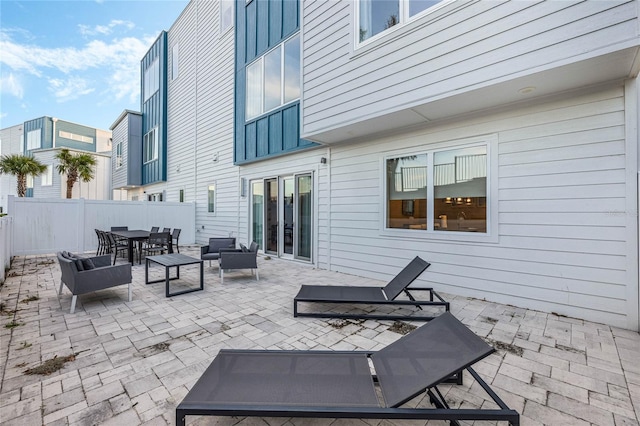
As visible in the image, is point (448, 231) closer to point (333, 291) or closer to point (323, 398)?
point (333, 291)

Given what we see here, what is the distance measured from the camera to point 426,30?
4.29 meters

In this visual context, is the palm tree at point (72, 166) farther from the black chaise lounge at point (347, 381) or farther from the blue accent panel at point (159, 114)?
the black chaise lounge at point (347, 381)

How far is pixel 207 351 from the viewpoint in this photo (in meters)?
2.86

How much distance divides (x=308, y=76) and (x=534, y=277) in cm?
571

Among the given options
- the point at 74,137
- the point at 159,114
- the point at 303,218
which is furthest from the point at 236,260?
the point at 74,137

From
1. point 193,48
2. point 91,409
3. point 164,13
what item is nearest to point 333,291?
point 91,409

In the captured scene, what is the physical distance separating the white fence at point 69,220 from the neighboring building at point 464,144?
5872 millimetres

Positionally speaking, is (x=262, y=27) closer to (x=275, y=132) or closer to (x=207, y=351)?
(x=275, y=132)

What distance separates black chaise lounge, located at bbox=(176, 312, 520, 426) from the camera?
1.59m

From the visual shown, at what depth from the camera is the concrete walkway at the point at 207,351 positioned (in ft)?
6.59

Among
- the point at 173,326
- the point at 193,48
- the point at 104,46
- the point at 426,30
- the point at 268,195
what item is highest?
the point at 104,46

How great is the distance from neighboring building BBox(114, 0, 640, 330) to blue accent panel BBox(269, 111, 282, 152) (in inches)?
1.9

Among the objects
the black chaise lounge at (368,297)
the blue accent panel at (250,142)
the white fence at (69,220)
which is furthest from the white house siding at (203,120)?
the black chaise lounge at (368,297)

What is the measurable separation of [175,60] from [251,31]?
23.9 feet
